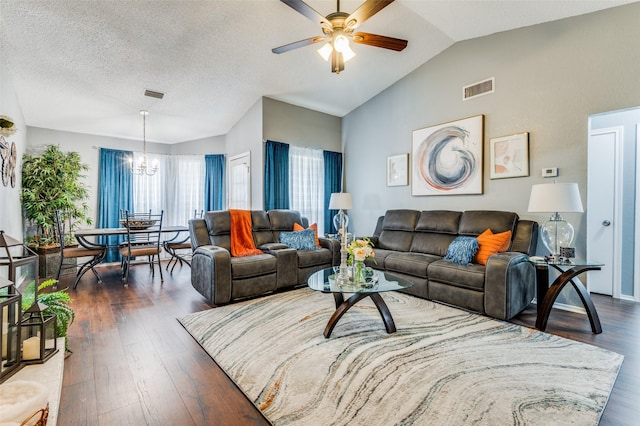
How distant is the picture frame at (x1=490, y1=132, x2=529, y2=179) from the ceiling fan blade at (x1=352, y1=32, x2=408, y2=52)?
1885 millimetres

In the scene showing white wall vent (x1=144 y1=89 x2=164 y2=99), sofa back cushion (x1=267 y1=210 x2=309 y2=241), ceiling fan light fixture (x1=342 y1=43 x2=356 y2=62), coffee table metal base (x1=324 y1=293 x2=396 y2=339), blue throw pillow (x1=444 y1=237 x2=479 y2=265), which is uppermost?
white wall vent (x1=144 y1=89 x2=164 y2=99)

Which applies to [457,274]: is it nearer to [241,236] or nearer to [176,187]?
[241,236]

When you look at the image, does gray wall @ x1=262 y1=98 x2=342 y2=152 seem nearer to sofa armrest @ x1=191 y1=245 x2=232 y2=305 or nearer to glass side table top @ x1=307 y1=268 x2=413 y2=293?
sofa armrest @ x1=191 y1=245 x2=232 y2=305

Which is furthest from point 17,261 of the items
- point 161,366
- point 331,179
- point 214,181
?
point 214,181

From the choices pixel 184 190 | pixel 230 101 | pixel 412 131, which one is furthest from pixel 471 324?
pixel 184 190

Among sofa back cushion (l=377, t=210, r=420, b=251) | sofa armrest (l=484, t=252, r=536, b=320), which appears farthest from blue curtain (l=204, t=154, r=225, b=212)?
sofa armrest (l=484, t=252, r=536, b=320)

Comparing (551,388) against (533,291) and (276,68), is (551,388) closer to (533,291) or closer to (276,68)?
(533,291)

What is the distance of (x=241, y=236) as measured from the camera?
13.3ft

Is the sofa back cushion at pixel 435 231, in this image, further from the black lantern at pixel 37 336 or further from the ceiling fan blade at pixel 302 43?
the black lantern at pixel 37 336

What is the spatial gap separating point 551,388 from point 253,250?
3.19 meters

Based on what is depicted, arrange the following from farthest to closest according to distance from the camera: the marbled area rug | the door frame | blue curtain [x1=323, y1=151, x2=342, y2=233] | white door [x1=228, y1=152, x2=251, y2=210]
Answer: blue curtain [x1=323, y1=151, x2=342, y2=233] < white door [x1=228, y1=152, x2=251, y2=210] < the door frame < the marbled area rug

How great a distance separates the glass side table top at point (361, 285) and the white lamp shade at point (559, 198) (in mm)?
1482

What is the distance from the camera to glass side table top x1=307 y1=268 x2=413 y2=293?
243cm

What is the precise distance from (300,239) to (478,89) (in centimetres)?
313
